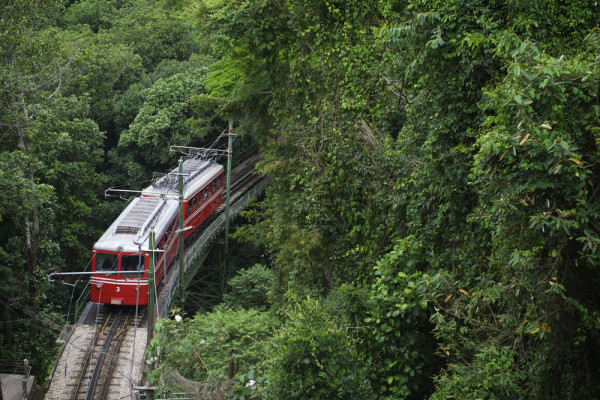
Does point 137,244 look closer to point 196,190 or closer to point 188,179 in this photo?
point 196,190

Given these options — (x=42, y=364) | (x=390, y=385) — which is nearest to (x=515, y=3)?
(x=390, y=385)

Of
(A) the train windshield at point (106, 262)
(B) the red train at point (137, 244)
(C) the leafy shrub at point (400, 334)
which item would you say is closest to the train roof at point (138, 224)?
(B) the red train at point (137, 244)

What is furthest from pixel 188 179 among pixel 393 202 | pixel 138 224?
pixel 393 202

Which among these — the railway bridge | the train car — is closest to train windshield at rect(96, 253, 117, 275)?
the railway bridge

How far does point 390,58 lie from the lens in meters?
10.7

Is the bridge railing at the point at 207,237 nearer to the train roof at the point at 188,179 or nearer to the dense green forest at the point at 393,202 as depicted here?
the train roof at the point at 188,179

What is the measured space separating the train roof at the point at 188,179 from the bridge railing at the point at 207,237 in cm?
197

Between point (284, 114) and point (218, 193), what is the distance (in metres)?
12.1

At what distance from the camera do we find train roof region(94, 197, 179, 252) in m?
16.6

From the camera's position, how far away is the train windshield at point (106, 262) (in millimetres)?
16609

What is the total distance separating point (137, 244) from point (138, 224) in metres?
1.14

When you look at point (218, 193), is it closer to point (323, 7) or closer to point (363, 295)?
point (323, 7)

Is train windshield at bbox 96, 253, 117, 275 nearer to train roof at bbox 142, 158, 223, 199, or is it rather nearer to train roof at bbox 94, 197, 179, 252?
train roof at bbox 94, 197, 179, 252

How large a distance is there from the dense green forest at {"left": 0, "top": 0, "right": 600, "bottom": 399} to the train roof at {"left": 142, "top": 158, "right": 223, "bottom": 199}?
11.5 feet
